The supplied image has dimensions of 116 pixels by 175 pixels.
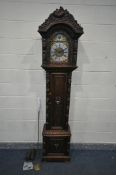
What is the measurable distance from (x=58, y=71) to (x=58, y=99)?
385mm

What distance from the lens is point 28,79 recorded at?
3.03m

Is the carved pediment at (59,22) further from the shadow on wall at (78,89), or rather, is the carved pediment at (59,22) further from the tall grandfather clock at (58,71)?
the shadow on wall at (78,89)

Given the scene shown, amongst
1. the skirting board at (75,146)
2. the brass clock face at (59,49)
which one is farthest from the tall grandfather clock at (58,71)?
the skirting board at (75,146)

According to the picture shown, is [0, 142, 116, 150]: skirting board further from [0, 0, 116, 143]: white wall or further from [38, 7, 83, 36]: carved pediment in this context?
[38, 7, 83, 36]: carved pediment

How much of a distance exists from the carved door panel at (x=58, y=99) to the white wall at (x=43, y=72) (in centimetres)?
36

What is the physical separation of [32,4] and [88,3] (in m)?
0.77

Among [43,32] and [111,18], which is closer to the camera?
[43,32]

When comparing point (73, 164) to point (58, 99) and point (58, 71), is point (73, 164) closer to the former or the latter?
point (58, 99)

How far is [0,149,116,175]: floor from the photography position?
281cm

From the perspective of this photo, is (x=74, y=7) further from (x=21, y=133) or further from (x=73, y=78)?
(x=21, y=133)

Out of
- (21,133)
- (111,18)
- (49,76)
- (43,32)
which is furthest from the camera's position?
(21,133)

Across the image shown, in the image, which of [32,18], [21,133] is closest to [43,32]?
[32,18]

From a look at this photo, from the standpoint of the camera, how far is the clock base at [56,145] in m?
2.87

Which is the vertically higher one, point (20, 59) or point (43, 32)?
point (43, 32)
